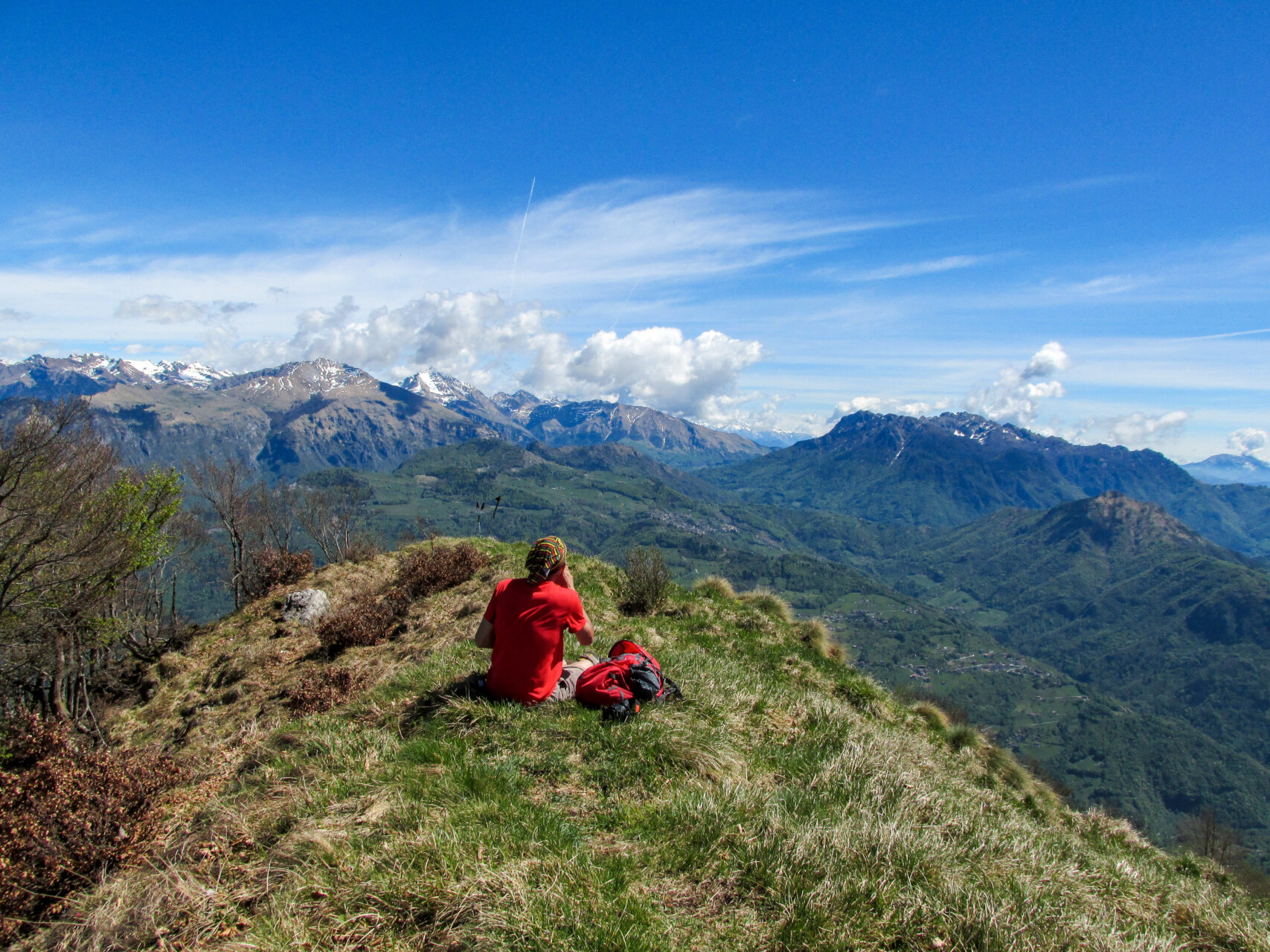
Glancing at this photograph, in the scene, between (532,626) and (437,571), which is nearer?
(532,626)

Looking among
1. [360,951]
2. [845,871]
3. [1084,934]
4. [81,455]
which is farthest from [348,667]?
[81,455]

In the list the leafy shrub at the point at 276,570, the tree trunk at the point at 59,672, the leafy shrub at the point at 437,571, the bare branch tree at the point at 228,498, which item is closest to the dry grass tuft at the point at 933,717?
the leafy shrub at the point at 437,571

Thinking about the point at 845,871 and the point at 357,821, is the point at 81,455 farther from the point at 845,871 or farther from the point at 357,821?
the point at 845,871

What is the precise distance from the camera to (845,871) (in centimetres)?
442

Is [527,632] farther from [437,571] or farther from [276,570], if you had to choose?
[276,570]

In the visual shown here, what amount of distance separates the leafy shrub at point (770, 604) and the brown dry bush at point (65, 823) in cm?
1472

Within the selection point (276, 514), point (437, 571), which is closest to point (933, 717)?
point (437, 571)

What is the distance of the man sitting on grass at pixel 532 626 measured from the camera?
24.7ft

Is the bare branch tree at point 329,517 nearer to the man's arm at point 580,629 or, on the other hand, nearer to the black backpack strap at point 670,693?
the man's arm at point 580,629

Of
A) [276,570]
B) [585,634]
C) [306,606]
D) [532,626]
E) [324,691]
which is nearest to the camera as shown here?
[532,626]

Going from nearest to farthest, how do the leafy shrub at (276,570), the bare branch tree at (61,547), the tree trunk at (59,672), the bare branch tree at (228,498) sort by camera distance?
the bare branch tree at (61,547)
the tree trunk at (59,672)
the leafy shrub at (276,570)
the bare branch tree at (228,498)

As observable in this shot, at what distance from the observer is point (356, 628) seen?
1398cm

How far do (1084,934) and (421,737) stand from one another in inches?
257

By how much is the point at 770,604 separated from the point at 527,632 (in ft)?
41.5
